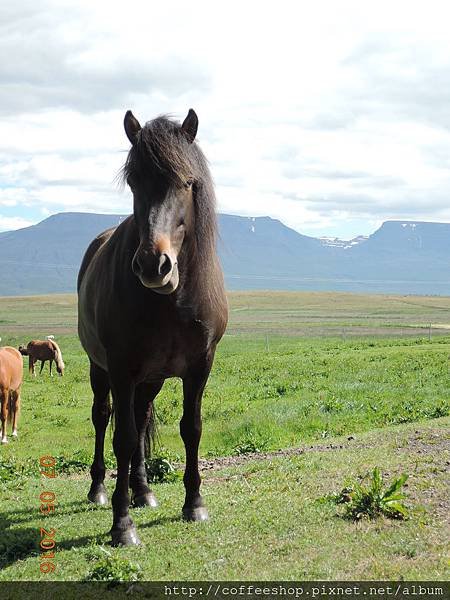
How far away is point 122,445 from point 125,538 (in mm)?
821

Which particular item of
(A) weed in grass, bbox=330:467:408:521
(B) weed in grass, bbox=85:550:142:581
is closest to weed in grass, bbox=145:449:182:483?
(A) weed in grass, bbox=330:467:408:521

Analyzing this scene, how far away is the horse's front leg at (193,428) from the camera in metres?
6.36

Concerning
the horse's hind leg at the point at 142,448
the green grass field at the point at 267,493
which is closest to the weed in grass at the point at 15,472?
the green grass field at the point at 267,493

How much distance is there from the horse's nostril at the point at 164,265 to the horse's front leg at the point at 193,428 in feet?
5.07

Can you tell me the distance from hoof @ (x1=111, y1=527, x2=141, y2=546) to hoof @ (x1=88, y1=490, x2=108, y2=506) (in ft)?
5.68

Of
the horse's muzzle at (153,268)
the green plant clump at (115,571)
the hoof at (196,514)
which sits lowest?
the hoof at (196,514)

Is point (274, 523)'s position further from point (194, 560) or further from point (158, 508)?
point (158, 508)

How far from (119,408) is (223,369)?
17961 mm

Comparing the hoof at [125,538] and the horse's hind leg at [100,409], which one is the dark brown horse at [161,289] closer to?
the hoof at [125,538]

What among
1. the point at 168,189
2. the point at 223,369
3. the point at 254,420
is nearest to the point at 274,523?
the point at 168,189

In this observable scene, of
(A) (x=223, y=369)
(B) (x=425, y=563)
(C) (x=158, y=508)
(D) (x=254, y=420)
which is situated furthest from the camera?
(A) (x=223, y=369)

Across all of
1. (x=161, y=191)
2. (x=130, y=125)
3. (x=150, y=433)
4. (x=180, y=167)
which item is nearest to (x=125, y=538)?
(x=150, y=433)

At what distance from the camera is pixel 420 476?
7.00m

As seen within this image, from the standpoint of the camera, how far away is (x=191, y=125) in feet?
19.1
